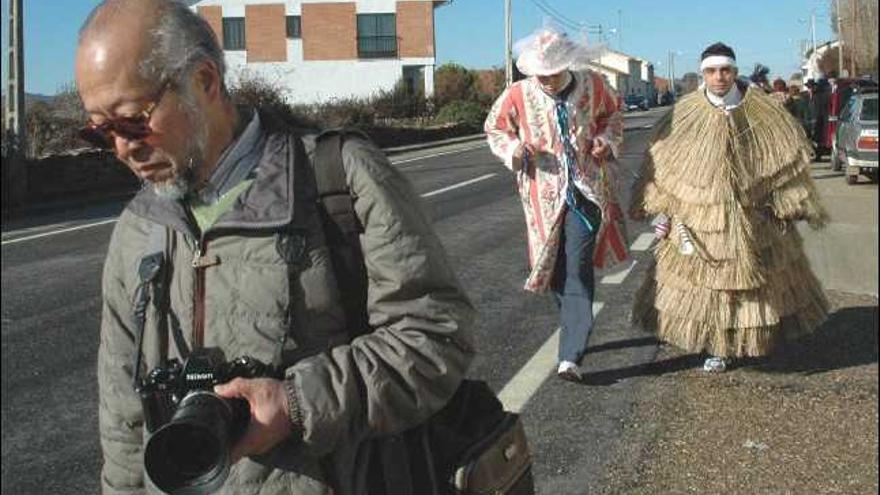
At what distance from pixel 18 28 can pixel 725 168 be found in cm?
1621

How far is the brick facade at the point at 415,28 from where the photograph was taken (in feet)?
182

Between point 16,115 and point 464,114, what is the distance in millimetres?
19951

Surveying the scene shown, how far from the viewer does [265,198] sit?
5.40 ft

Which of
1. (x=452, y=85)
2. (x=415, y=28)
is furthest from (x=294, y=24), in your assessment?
(x=452, y=85)

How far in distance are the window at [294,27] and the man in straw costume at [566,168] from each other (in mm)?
53167

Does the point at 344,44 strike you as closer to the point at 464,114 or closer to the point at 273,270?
the point at 464,114

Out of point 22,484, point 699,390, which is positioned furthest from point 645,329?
point 22,484

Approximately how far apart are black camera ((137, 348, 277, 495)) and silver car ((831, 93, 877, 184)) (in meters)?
0.93

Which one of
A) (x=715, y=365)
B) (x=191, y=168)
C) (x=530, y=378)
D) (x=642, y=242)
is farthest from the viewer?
(x=642, y=242)

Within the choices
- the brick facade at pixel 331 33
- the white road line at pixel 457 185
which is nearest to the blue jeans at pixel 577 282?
the white road line at pixel 457 185

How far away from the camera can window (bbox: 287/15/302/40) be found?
56.4m

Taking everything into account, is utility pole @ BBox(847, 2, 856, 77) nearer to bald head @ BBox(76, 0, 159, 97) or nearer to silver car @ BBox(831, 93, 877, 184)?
silver car @ BBox(831, 93, 877, 184)

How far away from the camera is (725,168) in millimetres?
4441

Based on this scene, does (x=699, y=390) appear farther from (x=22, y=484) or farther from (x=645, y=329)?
(x=22, y=484)
